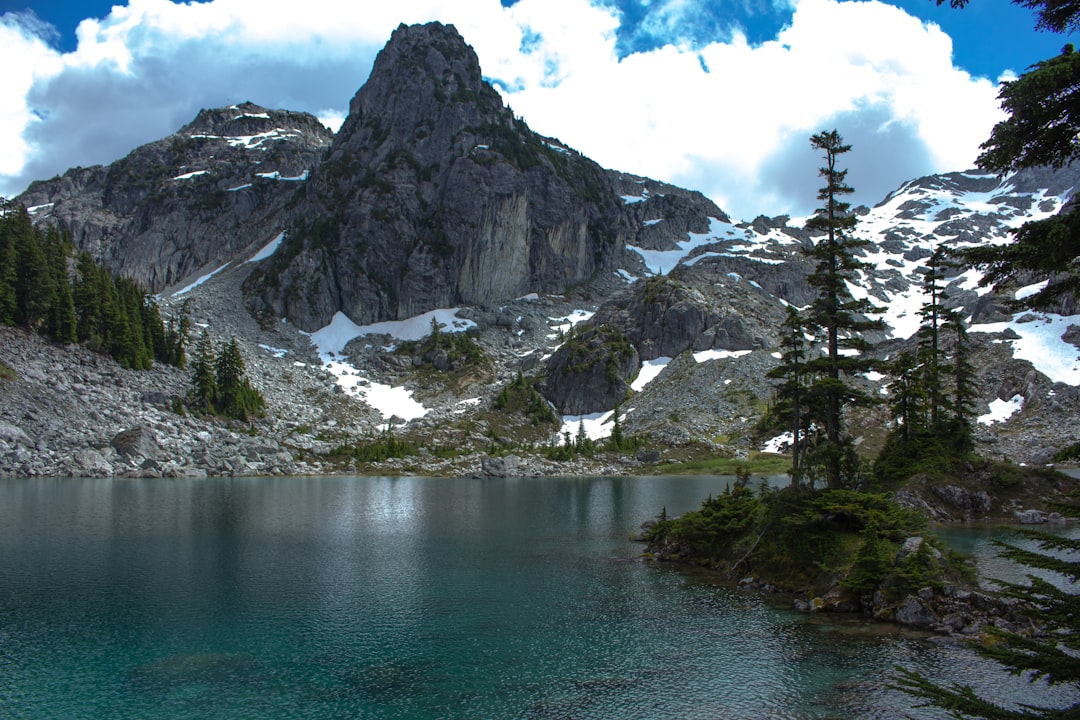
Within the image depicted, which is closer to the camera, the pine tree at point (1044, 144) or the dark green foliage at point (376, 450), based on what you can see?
the pine tree at point (1044, 144)

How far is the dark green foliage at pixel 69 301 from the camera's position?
122125mm

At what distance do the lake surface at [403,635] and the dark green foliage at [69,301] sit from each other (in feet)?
273

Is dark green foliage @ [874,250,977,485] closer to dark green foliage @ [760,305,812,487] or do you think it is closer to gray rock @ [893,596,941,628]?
dark green foliage @ [760,305,812,487]

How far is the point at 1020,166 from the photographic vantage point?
15.0 m

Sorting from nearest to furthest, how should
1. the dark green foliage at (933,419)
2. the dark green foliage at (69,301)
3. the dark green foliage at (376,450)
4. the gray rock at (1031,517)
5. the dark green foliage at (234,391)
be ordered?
1. the gray rock at (1031,517)
2. the dark green foliage at (933,419)
3. the dark green foliage at (69,301)
4. the dark green foliage at (376,450)
5. the dark green foliage at (234,391)

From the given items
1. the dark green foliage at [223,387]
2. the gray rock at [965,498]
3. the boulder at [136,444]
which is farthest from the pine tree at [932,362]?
the dark green foliage at [223,387]

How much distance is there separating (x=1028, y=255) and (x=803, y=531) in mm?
28729

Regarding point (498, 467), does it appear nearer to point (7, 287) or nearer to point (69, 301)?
point (69, 301)

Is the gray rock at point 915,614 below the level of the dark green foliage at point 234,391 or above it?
below

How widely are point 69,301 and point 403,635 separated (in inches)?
5108

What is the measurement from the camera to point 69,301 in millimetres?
126312

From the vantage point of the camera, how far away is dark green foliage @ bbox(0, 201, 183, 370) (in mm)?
122125

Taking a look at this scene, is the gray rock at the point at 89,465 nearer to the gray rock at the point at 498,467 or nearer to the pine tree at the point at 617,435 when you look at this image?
the gray rock at the point at 498,467

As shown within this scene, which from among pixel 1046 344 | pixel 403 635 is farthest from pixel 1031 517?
pixel 1046 344
